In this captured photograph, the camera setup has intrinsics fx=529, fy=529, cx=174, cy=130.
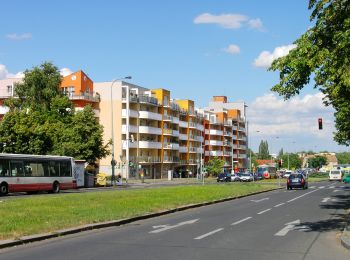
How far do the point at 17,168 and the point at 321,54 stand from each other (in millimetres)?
27769

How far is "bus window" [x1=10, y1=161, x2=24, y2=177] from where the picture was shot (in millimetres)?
35375

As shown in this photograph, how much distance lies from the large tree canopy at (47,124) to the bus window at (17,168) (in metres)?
14.6

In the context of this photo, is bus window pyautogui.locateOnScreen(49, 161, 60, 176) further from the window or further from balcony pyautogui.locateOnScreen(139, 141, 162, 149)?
balcony pyautogui.locateOnScreen(139, 141, 162, 149)

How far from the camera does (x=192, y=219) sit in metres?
18.9

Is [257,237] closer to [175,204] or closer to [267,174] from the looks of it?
[175,204]

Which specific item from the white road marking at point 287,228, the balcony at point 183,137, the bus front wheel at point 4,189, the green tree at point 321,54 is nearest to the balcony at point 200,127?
the balcony at point 183,137

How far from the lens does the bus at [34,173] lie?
34.8 metres

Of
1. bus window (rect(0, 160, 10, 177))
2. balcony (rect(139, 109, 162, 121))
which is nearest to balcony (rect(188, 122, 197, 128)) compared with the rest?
balcony (rect(139, 109, 162, 121))

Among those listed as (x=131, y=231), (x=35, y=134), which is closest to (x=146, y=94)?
(x=35, y=134)

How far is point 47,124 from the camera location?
62.2 metres

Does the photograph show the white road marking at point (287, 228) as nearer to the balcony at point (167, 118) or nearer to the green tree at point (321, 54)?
the green tree at point (321, 54)

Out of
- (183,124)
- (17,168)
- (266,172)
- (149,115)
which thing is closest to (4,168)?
(17,168)

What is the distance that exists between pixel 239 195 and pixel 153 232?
20911 mm

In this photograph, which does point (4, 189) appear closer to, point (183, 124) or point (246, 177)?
point (246, 177)
